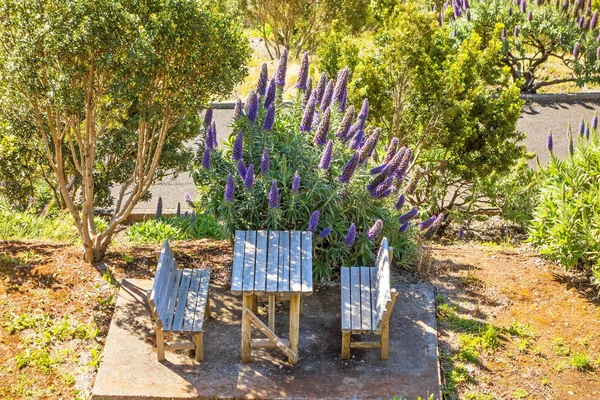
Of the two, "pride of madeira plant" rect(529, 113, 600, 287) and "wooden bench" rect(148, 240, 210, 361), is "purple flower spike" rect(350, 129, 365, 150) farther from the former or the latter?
"pride of madeira plant" rect(529, 113, 600, 287)

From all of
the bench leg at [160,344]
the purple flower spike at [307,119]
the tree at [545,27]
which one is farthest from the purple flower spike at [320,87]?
the tree at [545,27]

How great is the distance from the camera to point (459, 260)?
862cm

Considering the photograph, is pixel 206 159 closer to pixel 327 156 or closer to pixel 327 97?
pixel 327 156

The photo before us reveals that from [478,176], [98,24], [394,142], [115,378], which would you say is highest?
[98,24]

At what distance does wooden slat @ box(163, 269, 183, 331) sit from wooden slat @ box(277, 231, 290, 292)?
3.35 feet

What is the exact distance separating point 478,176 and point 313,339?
4.76m

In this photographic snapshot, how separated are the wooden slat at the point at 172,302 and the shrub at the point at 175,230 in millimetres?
2266

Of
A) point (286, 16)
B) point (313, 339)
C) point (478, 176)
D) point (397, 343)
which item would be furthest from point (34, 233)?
point (286, 16)

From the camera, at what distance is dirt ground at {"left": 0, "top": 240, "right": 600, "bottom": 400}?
6.31 metres

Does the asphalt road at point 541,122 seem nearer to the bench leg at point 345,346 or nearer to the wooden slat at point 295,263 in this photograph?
the wooden slat at point 295,263

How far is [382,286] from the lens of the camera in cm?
638

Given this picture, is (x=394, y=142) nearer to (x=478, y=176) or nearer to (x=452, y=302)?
(x=452, y=302)

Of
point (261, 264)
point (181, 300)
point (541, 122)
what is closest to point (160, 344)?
point (181, 300)

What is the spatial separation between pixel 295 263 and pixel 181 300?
111 cm
